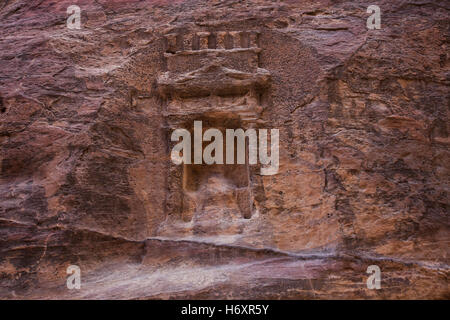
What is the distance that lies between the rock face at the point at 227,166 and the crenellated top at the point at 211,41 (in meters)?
0.02

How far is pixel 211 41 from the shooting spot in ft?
16.3

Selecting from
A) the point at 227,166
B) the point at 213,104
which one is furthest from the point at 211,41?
the point at 227,166

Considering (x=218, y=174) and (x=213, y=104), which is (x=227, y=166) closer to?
(x=218, y=174)

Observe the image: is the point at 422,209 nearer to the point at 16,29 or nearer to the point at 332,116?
the point at 332,116

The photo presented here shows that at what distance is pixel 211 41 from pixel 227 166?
4.72 feet

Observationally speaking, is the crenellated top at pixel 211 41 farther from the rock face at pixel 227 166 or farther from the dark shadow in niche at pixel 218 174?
the dark shadow in niche at pixel 218 174

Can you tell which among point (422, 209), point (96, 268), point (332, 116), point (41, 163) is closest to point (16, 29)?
point (41, 163)

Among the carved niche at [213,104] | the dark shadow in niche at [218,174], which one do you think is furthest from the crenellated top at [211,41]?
the dark shadow in niche at [218,174]

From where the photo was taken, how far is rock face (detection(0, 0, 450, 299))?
13.2 ft

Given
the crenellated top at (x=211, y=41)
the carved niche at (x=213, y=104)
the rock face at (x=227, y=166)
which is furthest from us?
the crenellated top at (x=211, y=41)

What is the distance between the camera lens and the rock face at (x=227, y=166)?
4020 mm

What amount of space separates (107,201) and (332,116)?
2459 millimetres

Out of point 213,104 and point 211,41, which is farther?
point 211,41

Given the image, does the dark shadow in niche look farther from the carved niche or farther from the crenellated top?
the crenellated top
